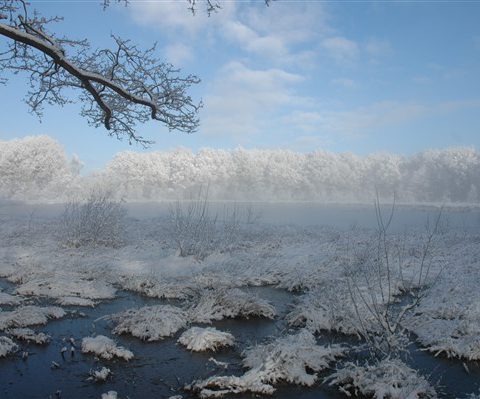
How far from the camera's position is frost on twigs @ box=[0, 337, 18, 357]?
278 inches

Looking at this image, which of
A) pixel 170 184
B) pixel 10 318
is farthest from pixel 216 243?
pixel 170 184

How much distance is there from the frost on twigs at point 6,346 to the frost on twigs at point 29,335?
463 millimetres

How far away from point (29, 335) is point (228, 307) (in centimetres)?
435

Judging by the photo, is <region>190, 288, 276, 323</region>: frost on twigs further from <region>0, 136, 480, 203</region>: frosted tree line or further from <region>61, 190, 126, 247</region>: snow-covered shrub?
<region>0, 136, 480, 203</region>: frosted tree line

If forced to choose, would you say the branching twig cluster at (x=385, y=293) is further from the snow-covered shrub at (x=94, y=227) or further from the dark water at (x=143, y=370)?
the snow-covered shrub at (x=94, y=227)

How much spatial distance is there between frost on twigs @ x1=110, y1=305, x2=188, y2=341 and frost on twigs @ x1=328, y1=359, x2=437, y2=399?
360 cm

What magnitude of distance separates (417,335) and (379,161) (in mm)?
99512

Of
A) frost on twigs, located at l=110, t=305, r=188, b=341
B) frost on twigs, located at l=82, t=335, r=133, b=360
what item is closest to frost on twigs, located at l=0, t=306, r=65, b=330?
frost on twigs, located at l=110, t=305, r=188, b=341

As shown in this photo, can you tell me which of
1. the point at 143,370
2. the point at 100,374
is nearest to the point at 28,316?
the point at 100,374

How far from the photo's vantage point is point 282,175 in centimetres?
9625

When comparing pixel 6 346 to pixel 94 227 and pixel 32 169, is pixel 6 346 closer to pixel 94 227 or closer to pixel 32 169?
pixel 94 227

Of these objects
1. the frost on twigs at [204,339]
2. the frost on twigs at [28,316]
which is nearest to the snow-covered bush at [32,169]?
the frost on twigs at [28,316]

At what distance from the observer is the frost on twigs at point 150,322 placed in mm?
8375

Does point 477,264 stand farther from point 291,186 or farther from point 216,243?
point 291,186
